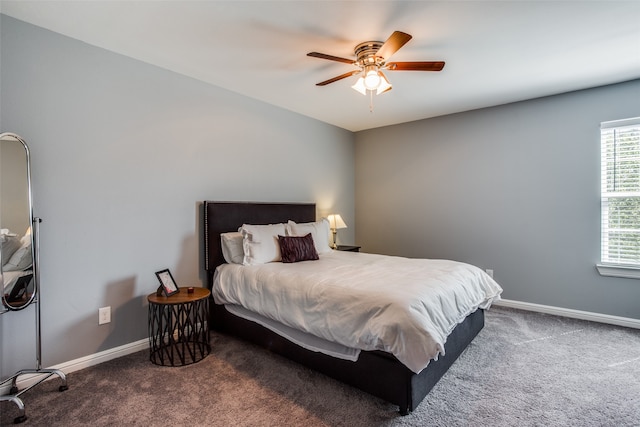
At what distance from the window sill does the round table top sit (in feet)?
13.2

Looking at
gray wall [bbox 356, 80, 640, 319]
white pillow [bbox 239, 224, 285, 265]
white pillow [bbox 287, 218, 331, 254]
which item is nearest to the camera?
white pillow [bbox 239, 224, 285, 265]

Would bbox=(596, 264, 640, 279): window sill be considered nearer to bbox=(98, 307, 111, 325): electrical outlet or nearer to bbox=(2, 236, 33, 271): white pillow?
bbox=(98, 307, 111, 325): electrical outlet

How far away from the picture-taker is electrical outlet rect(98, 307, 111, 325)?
2471mm

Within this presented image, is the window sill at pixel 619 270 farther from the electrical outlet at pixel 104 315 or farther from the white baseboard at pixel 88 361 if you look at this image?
the electrical outlet at pixel 104 315

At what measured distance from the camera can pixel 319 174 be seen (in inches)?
181

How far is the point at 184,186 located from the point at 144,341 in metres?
1.45

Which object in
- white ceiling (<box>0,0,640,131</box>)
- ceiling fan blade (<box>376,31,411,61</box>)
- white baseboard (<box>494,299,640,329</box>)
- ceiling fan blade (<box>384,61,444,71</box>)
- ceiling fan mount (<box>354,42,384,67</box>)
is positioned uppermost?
white ceiling (<box>0,0,640,131</box>)

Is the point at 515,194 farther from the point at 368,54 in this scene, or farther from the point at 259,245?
the point at 259,245

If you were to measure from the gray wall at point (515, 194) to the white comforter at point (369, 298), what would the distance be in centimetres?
136

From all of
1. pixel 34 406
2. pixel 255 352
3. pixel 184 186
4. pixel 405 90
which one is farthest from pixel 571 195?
pixel 34 406

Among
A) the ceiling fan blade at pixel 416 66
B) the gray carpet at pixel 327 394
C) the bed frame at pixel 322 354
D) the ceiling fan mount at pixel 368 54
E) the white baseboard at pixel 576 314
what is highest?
the ceiling fan mount at pixel 368 54

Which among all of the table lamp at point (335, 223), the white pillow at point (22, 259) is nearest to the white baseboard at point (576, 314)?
the table lamp at point (335, 223)

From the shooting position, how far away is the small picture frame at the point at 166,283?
8.34ft

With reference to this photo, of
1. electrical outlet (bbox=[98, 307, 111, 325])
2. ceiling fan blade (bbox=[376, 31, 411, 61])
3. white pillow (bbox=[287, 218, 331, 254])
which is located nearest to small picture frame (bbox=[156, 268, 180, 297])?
electrical outlet (bbox=[98, 307, 111, 325])
